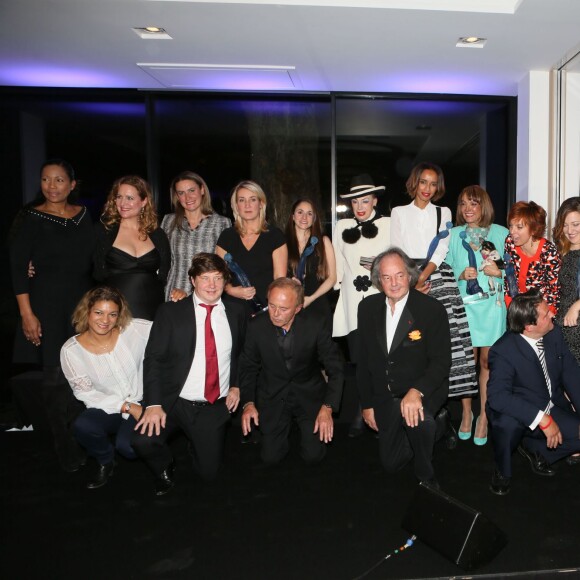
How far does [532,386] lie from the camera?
2.81m

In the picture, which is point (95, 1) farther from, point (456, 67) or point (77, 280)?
point (456, 67)

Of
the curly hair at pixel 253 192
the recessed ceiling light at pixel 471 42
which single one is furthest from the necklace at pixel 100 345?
the recessed ceiling light at pixel 471 42

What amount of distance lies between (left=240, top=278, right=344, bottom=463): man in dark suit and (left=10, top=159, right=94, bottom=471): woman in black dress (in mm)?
1061

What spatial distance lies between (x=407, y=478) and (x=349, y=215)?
253 centimetres

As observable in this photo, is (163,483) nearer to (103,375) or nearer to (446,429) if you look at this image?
(103,375)

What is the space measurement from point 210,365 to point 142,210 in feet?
3.48

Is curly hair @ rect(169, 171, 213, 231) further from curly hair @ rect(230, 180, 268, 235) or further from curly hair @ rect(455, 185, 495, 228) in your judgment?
curly hair @ rect(455, 185, 495, 228)

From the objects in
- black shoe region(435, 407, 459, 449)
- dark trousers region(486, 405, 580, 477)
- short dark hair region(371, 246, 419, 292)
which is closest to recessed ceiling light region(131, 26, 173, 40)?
short dark hair region(371, 246, 419, 292)

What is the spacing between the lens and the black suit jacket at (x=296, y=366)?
2.97 meters

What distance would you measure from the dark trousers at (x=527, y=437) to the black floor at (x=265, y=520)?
130mm

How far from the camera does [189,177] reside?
11.2 feet

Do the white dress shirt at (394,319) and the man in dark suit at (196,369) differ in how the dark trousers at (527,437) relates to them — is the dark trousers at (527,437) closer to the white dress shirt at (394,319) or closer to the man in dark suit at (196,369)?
the white dress shirt at (394,319)

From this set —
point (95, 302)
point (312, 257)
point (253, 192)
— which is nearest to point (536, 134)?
point (312, 257)

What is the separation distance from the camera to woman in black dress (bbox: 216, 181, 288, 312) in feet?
11.0
